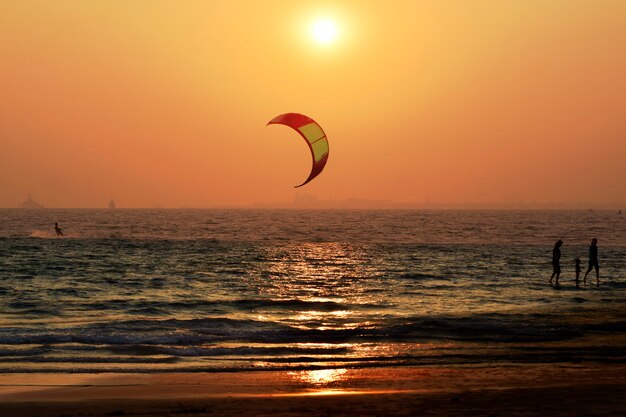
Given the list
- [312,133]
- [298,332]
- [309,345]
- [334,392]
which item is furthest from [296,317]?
[334,392]

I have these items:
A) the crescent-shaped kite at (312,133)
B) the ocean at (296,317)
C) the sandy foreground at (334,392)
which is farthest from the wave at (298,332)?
the crescent-shaped kite at (312,133)

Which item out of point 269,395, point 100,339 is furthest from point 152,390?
point 100,339

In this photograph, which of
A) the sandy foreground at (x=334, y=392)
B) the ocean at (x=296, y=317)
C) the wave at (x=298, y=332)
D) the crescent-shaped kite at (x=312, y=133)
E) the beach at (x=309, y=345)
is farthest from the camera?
the crescent-shaped kite at (x=312, y=133)

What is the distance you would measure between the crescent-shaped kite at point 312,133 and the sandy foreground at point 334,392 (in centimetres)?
1467

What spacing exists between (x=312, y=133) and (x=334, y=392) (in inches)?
663

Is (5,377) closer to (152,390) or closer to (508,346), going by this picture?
(152,390)

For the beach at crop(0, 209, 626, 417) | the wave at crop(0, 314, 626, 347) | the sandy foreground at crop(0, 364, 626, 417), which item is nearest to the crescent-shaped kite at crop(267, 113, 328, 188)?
the beach at crop(0, 209, 626, 417)

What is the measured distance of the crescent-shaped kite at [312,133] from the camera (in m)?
27.5

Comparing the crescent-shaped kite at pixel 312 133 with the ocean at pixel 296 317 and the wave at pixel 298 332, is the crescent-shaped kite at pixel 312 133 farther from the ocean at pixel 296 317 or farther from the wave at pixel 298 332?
the wave at pixel 298 332

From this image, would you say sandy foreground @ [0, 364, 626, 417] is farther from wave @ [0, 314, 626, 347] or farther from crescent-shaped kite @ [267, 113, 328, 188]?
crescent-shaped kite @ [267, 113, 328, 188]

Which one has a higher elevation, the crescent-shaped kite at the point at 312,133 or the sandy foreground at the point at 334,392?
the crescent-shaped kite at the point at 312,133

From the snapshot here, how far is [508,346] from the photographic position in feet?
53.5

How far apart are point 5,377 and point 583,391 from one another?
344 inches

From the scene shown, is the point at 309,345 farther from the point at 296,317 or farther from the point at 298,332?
the point at 296,317
